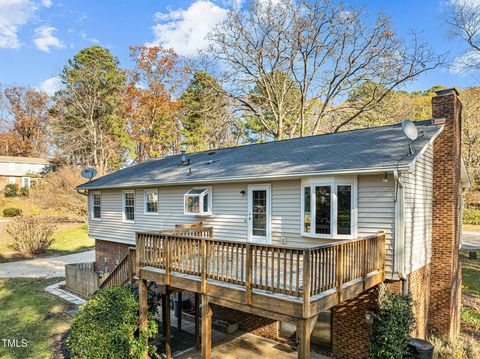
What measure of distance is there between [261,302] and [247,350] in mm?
3860

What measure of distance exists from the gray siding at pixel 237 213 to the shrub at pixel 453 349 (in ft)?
11.1

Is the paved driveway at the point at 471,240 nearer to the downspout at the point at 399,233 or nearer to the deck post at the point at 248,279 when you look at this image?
the downspout at the point at 399,233

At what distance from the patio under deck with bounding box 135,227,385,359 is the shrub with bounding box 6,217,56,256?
619 inches

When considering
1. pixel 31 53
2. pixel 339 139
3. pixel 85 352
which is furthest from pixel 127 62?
pixel 85 352

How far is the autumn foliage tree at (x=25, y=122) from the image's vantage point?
42.4 m

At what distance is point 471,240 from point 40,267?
29640 mm

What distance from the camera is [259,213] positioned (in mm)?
9227

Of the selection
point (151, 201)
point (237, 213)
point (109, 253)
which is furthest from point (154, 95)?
point (237, 213)

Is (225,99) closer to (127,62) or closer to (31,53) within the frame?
(127,62)

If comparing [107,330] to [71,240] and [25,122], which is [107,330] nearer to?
[71,240]

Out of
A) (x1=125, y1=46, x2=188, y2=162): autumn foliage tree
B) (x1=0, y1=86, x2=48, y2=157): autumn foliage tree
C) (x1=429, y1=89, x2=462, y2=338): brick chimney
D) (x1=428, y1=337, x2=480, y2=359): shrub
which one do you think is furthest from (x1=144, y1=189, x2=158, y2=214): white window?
(x1=0, y1=86, x2=48, y2=157): autumn foliage tree

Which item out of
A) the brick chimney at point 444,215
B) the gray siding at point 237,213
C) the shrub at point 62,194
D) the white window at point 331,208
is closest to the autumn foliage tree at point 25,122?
the shrub at point 62,194

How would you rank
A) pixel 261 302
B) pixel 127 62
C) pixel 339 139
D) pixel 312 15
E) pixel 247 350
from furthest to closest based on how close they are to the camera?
pixel 127 62, pixel 312 15, pixel 339 139, pixel 247 350, pixel 261 302

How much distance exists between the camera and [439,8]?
18047 mm
